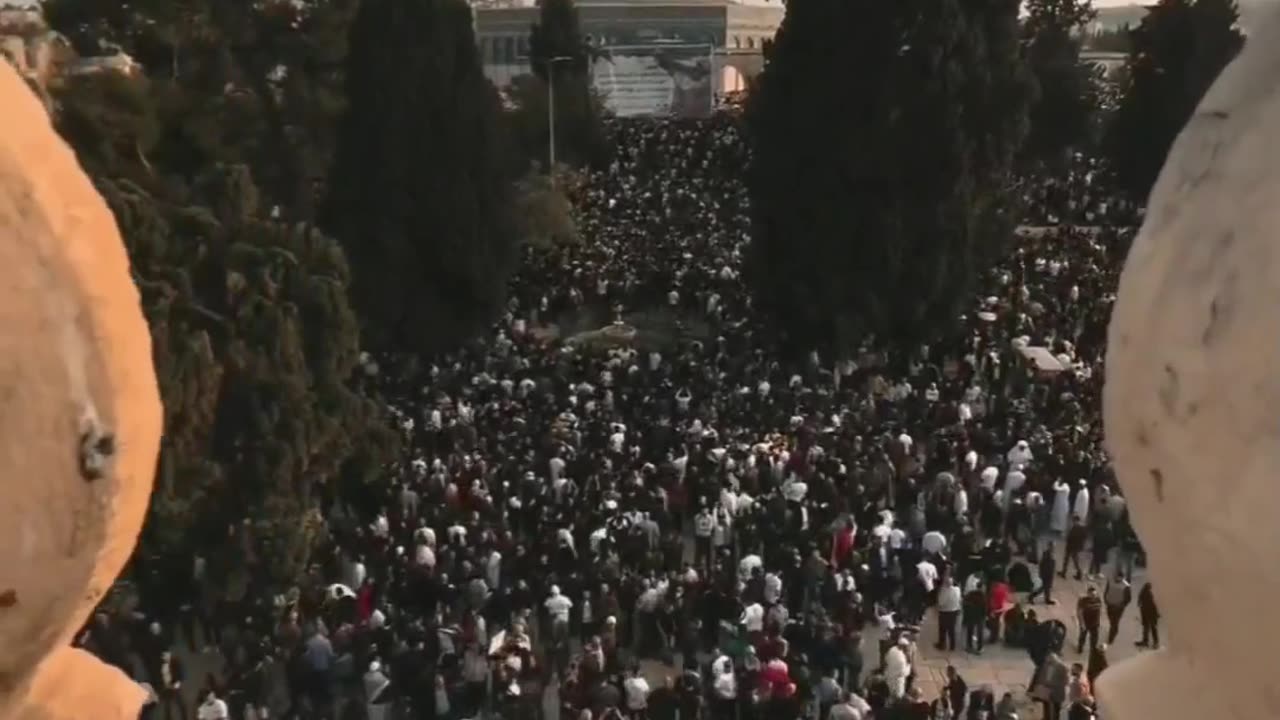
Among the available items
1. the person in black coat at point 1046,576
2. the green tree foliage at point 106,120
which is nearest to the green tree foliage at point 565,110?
the green tree foliage at point 106,120

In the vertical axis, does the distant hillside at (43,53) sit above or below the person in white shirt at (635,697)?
above

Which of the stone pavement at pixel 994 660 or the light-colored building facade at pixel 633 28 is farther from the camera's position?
the light-colored building facade at pixel 633 28

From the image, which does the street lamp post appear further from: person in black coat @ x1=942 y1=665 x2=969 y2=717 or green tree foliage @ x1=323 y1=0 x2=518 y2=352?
person in black coat @ x1=942 y1=665 x2=969 y2=717

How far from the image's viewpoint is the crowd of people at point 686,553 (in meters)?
10.2

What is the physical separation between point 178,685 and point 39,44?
1014 centimetres

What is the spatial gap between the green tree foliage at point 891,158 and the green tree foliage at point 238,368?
32.0 feet

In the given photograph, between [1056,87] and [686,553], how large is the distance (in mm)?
24715

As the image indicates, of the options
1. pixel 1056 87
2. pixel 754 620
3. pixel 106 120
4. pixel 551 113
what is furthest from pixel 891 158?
pixel 551 113

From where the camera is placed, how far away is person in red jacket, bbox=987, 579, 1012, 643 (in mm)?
11719

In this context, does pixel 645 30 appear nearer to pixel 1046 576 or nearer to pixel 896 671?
pixel 1046 576

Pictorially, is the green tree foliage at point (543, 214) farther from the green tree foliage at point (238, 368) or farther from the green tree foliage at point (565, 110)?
the green tree foliage at point (238, 368)

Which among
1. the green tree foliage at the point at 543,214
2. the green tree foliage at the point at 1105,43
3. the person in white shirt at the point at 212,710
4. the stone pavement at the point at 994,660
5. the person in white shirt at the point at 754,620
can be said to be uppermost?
the green tree foliage at the point at 1105,43

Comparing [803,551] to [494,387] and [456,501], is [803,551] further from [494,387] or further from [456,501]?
[494,387]

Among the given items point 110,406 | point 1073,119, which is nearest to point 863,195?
point 1073,119
